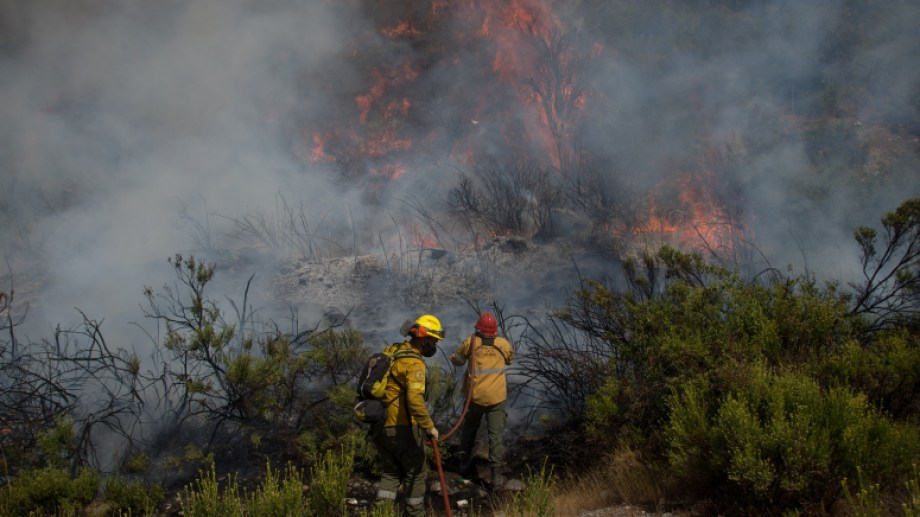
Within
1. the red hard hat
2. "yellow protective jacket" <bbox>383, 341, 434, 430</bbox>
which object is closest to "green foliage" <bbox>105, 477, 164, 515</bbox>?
"yellow protective jacket" <bbox>383, 341, 434, 430</bbox>

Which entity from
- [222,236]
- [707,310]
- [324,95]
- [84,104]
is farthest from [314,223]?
[707,310]

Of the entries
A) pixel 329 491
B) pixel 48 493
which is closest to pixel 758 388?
pixel 329 491

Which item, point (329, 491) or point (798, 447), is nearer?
point (798, 447)

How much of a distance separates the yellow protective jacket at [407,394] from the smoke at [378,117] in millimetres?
6540

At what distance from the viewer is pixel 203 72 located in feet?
44.1

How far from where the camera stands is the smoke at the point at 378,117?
11.4m

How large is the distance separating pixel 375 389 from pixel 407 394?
0.26m

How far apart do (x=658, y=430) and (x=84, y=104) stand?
13.8m

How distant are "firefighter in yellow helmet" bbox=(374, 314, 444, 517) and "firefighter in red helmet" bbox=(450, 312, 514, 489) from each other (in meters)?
0.94

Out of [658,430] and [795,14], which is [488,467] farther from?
[795,14]

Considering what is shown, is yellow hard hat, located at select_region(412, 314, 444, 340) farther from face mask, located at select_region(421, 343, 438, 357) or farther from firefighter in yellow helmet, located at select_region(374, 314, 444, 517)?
face mask, located at select_region(421, 343, 438, 357)

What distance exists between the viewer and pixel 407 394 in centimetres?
450

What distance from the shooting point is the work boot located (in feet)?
18.4

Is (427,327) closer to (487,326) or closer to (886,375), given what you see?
(487,326)
